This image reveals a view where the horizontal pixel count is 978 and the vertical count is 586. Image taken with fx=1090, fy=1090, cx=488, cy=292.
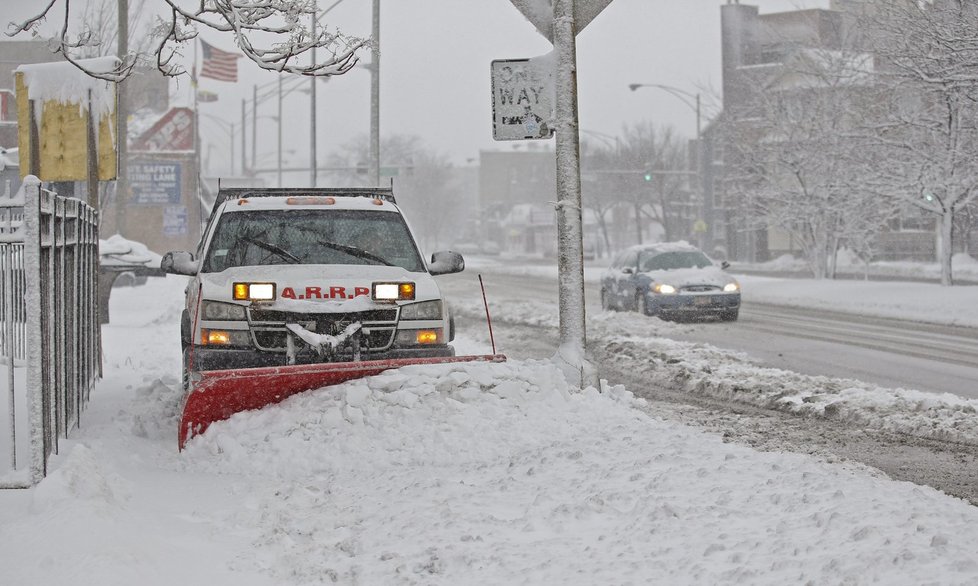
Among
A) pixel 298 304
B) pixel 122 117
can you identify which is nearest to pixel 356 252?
pixel 298 304

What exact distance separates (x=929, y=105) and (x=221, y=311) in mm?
27700

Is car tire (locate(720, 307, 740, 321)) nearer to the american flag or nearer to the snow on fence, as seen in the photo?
the snow on fence

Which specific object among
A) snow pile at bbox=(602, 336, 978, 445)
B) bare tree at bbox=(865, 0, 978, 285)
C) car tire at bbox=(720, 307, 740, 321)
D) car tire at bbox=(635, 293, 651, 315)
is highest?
bare tree at bbox=(865, 0, 978, 285)

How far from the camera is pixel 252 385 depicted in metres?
7.02

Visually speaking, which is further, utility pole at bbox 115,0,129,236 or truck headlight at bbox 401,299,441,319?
utility pole at bbox 115,0,129,236

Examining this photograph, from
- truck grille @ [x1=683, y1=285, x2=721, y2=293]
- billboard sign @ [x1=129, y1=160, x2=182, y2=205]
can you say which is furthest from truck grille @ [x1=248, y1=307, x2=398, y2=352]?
billboard sign @ [x1=129, y1=160, x2=182, y2=205]

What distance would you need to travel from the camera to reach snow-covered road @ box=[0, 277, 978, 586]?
15.0 ft

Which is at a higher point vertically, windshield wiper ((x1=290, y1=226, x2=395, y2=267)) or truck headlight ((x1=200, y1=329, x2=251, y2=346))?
windshield wiper ((x1=290, y1=226, x2=395, y2=267))

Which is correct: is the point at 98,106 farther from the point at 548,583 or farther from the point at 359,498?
the point at 548,583

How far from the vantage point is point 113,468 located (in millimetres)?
6461

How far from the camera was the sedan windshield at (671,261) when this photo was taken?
2178 centimetres

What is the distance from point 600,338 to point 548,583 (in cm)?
1212

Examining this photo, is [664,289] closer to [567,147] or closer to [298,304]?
[567,147]

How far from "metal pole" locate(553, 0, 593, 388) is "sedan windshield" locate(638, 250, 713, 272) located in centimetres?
1259
